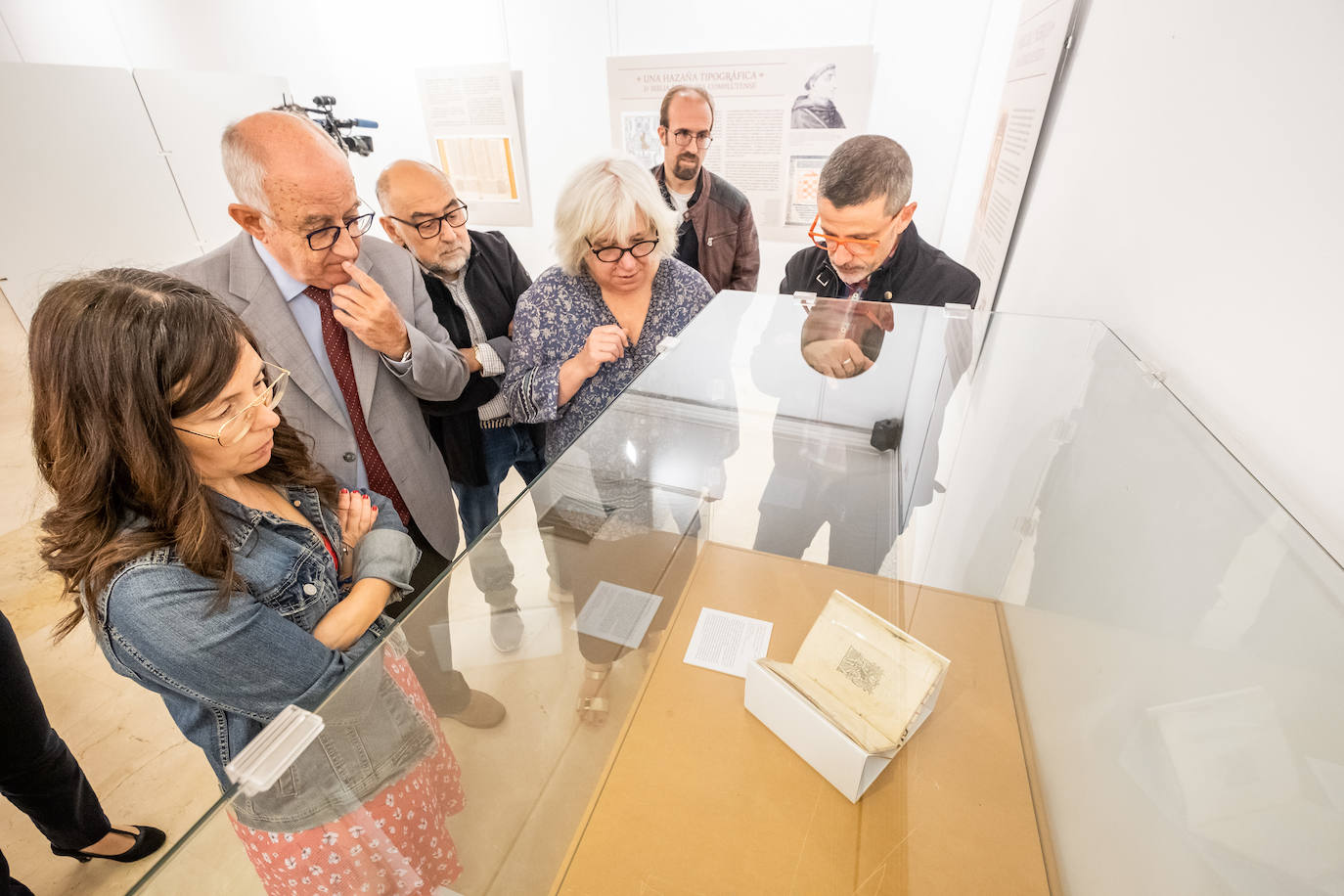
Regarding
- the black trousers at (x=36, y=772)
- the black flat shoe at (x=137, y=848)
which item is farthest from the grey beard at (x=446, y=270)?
the black flat shoe at (x=137, y=848)

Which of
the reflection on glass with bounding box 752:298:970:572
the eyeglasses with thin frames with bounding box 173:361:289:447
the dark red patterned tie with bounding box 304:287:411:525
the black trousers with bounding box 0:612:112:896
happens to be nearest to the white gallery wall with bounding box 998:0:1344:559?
the reflection on glass with bounding box 752:298:970:572

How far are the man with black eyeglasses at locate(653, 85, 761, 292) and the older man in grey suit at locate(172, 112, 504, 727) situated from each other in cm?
122

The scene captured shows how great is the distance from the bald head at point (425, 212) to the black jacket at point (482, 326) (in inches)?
2.8

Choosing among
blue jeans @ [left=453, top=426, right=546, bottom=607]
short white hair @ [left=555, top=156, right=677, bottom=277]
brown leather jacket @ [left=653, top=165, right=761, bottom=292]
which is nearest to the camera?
short white hair @ [left=555, top=156, right=677, bottom=277]

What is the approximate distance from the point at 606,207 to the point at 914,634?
1.22m

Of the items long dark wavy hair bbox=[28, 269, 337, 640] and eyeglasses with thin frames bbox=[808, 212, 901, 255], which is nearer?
long dark wavy hair bbox=[28, 269, 337, 640]

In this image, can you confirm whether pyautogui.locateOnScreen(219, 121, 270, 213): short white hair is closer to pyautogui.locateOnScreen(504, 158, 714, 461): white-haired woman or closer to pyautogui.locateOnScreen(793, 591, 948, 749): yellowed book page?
pyautogui.locateOnScreen(504, 158, 714, 461): white-haired woman

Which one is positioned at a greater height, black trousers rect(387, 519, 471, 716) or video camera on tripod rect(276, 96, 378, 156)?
video camera on tripod rect(276, 96, 378, 156)

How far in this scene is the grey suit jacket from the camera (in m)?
1.30

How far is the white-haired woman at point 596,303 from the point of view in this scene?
1.45 m

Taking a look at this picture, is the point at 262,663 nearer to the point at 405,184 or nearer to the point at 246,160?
the point at 246,160

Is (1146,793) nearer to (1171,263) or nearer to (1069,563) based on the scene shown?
(1069,563)

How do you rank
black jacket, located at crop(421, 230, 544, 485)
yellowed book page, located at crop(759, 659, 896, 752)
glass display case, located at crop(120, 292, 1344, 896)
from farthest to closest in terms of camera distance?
black jacket, located at crop(421, 230, 544, 485) → yellowed book page, located at crop(759, 659, 896, 752) → glass display case, located at crop(120, 292, 1344, 896)

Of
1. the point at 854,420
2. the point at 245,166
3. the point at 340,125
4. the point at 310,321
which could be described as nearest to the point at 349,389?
the point at 310,321
